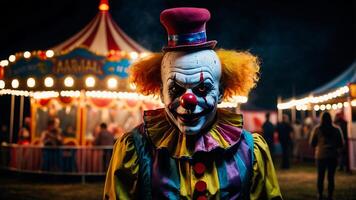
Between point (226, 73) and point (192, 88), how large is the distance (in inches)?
15.0

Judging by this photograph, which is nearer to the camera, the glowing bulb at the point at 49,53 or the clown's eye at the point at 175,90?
the clown's eye at the point at 175,90

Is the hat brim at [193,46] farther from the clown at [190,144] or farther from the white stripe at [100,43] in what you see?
the white stripe at [100,43]

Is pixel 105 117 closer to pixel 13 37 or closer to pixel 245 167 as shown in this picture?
pixel 245 167

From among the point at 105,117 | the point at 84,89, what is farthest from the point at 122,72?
the point at 105,117

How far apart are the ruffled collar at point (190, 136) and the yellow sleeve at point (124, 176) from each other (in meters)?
0.16

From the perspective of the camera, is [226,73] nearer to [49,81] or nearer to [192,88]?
[192,88]

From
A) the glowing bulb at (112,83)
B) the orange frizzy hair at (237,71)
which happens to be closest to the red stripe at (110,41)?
the glowing bulb at (112,83)

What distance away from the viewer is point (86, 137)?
12695 mm

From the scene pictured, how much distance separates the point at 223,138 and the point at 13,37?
32474mm

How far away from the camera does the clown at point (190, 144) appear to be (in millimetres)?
2395

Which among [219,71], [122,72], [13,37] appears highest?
[13,37]

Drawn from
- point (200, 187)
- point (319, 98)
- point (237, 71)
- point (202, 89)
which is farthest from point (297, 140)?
point (200, 187)

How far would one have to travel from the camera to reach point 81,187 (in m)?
9.55

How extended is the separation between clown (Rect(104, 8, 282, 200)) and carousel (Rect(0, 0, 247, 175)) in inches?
284
